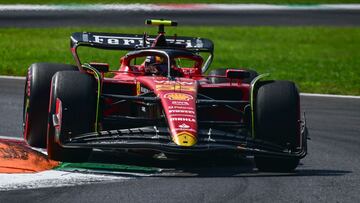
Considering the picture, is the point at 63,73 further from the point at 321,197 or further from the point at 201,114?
the point at 321,197

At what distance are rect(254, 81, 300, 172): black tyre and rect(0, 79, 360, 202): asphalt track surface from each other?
0.18 metres

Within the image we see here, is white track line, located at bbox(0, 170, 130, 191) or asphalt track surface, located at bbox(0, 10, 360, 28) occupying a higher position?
white track line, located at bbox(0, 170, 130, 191)

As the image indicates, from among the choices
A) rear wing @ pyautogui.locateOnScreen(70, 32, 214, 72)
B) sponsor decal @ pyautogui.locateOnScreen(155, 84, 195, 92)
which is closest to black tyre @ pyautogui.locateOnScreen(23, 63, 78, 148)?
rear wing @ pyautogui.locateOnScreen(70, 32, 214, 72)

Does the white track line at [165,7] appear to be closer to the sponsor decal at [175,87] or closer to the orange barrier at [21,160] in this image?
the sponsor decal at [175,87]

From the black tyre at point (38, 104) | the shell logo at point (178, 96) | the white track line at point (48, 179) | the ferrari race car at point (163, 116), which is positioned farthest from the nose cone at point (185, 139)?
the black tyre at point (38, 104)

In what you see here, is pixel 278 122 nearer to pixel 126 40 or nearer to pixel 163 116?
pixel 163 116

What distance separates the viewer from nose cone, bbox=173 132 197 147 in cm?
891

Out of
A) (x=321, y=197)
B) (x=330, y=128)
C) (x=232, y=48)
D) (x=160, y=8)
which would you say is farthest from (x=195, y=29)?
(x=321, y=197)

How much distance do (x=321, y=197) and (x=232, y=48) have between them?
1711 centimetres

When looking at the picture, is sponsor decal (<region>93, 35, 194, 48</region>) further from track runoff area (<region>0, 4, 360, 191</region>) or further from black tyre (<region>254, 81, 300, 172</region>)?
black tyre (<region>254, 81, 300, 172</region>)

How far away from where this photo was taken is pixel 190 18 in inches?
1145

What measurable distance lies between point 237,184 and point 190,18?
20646 mm

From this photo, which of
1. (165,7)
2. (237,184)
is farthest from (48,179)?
(165,7)

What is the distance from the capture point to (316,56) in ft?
79.7
